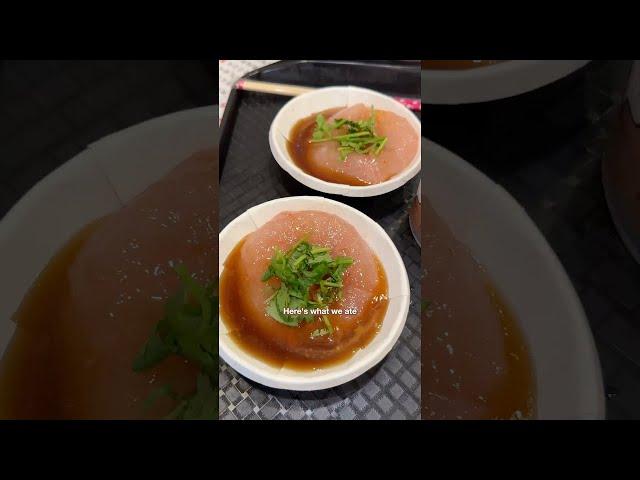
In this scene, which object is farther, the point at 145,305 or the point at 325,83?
the point at 325,83

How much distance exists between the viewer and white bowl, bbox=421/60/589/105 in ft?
2.30

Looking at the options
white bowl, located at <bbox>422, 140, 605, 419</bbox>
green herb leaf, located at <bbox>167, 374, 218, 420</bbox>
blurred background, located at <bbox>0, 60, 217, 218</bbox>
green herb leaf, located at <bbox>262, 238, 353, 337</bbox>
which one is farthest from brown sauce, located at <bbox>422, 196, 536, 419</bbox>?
blurred background, located at <bbox>0, 60, 217, 218</bbox>

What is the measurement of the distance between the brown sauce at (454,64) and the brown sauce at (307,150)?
15.6 inches

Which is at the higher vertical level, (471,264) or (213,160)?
(213,160)

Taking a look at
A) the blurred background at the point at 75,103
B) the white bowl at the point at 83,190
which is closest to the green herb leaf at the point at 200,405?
the white bowl at the point at 83,190

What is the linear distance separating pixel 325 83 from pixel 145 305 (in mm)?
671

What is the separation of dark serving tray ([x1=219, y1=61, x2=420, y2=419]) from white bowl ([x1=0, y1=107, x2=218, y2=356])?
9.1 inches

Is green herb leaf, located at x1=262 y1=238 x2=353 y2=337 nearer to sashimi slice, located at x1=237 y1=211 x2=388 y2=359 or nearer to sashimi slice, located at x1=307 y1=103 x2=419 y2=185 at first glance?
sashimi slice, located at x1=237 y1=211 x2=388 y2=359

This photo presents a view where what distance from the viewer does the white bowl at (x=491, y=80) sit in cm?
70

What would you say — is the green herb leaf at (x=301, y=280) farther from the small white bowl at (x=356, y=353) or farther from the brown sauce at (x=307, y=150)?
the brown sauce at (x=307, y=150)

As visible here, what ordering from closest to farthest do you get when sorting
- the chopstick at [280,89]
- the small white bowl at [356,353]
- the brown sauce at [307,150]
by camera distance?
the small white bowl at [356,353] < the chopstick at [280,89] < the brown sauce at [307,150]

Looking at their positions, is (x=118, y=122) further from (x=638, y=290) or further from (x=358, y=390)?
(x=638, y=290)
